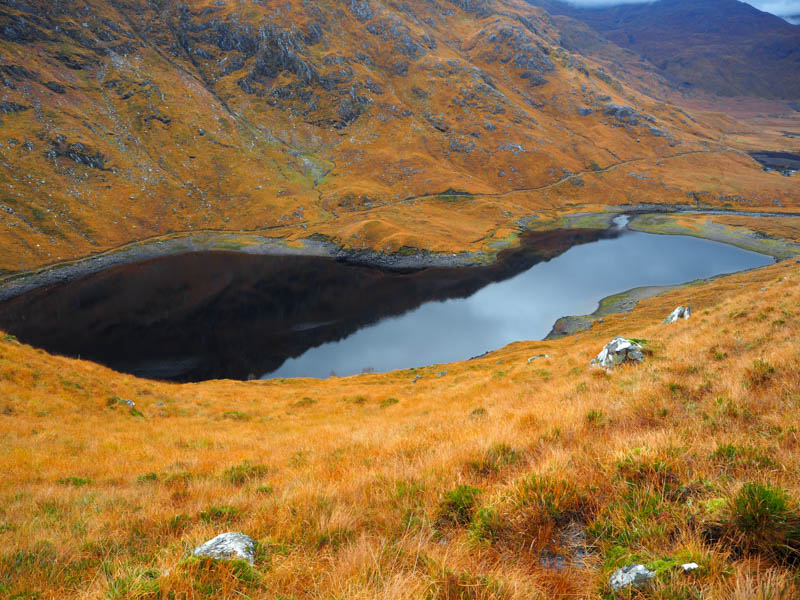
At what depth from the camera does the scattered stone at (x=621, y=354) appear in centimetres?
1342

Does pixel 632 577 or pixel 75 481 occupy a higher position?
pixel 632 577

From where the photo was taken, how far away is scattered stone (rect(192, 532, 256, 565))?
361cm

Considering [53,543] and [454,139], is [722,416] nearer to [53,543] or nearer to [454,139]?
[53,543]

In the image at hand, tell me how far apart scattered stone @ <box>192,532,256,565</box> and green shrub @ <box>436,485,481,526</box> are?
2.16 m

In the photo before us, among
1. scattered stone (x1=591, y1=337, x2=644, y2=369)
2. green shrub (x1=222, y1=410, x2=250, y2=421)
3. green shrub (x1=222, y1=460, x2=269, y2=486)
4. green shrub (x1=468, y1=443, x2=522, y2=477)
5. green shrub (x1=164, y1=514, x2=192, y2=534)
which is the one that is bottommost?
green shrub (x1=222, y1=410, x2=250, y2=421)

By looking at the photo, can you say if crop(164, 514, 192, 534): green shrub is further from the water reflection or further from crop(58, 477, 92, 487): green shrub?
the water reflection

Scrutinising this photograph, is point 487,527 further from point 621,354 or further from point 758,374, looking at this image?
point 621,354

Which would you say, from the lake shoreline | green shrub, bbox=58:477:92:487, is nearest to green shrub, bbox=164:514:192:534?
green shrub, bbox=58:477:92:487

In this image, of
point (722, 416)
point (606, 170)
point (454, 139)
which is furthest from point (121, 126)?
point (606, 170)

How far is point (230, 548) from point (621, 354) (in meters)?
14.7

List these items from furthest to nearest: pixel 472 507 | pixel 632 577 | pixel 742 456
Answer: pixel 472 507 → pixel 742 456 → pixel 632 577

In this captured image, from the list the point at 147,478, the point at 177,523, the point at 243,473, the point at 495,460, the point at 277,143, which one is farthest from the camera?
the point at 277,143

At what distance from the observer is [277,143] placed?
156 m

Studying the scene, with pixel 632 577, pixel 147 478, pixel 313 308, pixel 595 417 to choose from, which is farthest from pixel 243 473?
pixel 313 308
